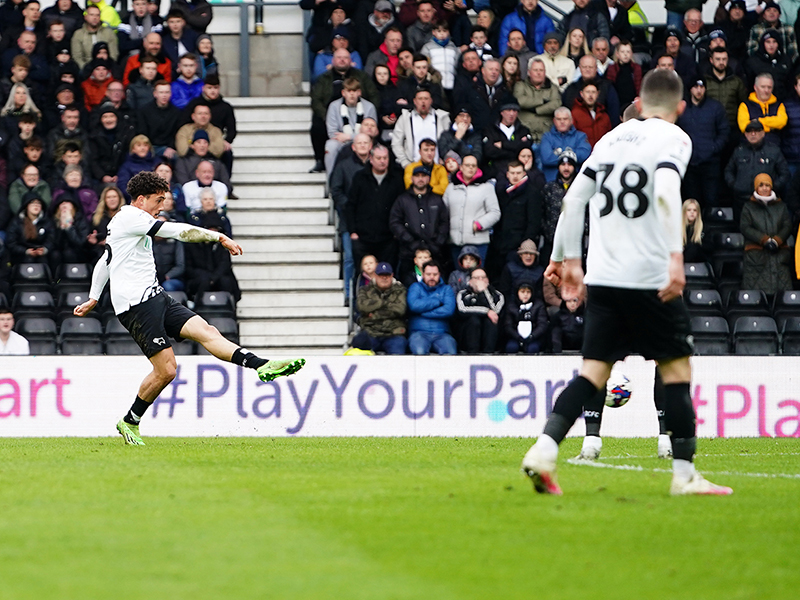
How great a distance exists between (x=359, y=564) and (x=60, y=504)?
237 cm

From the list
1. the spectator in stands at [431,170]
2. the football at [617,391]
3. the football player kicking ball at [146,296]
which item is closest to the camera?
the football at [617,391]

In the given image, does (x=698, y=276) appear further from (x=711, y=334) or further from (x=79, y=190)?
(x=79, y=190)

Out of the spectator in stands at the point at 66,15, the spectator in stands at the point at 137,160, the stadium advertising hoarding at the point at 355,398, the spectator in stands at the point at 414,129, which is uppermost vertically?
the spectator in stands at the point at 66,15

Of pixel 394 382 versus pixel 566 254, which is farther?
pixel 394 382

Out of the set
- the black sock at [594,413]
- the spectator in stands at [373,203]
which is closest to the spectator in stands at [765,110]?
the spectator in stands at [373,203]

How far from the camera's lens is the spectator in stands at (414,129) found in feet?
60.5

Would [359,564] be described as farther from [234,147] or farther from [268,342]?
[234,147]

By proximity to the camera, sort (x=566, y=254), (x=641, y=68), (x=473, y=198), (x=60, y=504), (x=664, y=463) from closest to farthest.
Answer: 1. (x=60, y=504)
2. (x=566, y=254)
3. (x=664, y=463)
4. (x=473, y=198)
5. (x=641, y=68)

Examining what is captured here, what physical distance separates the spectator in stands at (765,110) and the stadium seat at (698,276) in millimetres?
2302

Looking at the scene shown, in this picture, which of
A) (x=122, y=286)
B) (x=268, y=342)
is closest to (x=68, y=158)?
(x=268, y=342)

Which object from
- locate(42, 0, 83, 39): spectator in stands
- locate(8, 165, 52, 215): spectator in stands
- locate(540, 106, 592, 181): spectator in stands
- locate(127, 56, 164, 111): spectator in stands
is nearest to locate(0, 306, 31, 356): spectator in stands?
locate(8, 165, 52, 215): spectator in stands

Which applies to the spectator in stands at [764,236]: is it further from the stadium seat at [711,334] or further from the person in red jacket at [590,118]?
the person in red jacket at [590,118]

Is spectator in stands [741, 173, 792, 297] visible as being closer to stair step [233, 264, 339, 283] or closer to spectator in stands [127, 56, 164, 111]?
stair step [233, 264, 339, 283]

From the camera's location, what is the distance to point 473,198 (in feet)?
57.8
